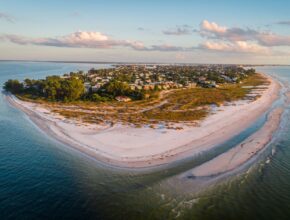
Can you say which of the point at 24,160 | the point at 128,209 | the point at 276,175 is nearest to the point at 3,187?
the point at 24,160

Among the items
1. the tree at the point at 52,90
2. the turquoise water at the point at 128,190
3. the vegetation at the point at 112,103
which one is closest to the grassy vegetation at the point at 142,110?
the vegetation at the point at 112,103

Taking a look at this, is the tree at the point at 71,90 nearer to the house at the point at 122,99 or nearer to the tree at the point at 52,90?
the tree at the point at 52,90

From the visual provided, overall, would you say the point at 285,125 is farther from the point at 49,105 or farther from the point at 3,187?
the point at 49,105

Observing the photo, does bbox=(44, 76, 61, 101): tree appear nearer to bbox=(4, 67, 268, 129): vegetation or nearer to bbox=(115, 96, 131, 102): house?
bbox=(4, 67, 268, 129): vegetation

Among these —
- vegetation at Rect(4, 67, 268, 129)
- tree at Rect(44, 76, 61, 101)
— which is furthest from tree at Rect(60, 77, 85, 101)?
tree at Rect(44, 76, 61, 101)

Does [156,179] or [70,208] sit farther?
[156,179]

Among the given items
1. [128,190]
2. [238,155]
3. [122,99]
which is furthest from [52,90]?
[238,155]

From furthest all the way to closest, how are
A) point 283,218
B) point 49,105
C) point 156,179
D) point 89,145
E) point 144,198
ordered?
point 49,105
point 89,145
point 156,179
point 144,198
point 283,218
